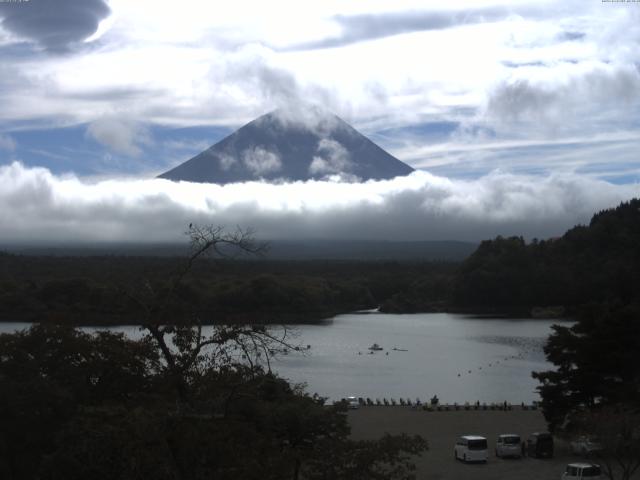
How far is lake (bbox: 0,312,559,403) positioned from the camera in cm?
2361

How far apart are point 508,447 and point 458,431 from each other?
2785 millimetres

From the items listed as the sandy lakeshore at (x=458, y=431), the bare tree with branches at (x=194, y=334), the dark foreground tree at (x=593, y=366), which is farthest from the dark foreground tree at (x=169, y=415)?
the dark foreground tree at (x=593, y=366)

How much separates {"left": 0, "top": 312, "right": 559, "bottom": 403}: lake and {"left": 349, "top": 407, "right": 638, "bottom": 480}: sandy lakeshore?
2179mm

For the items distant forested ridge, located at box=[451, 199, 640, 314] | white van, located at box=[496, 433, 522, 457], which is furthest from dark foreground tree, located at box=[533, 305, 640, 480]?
distant forested ridge, located at box=[451, 199, 640, 314]

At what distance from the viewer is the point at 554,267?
51.1 meters

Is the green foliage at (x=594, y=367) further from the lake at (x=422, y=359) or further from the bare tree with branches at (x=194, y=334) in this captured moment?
the bare tree with branches at (x=194, y=334)

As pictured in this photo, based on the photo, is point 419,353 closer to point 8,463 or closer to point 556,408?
point 556,408

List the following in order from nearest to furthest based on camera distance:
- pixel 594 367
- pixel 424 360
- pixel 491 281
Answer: pixel 594 367
pixel 424 360
pixel 491 281

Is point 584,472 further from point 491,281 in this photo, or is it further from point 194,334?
point 491,281

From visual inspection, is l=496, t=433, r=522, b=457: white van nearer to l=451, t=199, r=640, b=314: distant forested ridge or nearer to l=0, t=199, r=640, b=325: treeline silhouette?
l=0, t=199, r=640, b=325: treeline silhouette

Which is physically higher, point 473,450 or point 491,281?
point 491,281

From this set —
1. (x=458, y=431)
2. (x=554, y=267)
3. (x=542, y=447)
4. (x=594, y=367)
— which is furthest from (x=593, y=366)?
(x=554, y=267)

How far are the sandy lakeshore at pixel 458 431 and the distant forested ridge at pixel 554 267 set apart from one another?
32155 mm

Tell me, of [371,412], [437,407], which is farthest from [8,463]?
[437,407]
